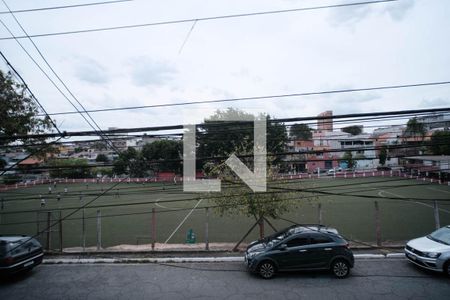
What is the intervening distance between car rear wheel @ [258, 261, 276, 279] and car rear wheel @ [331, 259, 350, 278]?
78.5 inches

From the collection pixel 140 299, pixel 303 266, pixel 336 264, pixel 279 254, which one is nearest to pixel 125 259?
pixel 140 299

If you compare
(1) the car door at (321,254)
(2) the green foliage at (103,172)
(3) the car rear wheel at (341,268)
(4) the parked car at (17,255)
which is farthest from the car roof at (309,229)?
(2) the green foliage at (103,172)

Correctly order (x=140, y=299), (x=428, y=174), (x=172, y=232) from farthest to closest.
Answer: (x=428, y=174), (x=172, y=232), (x=140, y=299)

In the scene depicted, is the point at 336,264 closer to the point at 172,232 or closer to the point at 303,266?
the point at 303,266

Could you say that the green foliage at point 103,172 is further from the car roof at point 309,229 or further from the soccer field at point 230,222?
the car roof at point 309,229

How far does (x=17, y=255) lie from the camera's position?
9.56 metres

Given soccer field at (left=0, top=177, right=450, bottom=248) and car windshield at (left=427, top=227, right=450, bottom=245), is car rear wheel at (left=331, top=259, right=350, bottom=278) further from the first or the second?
soccer field at (left=0, top=177, right=450, bottom=248)

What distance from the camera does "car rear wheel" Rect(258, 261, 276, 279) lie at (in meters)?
9.41

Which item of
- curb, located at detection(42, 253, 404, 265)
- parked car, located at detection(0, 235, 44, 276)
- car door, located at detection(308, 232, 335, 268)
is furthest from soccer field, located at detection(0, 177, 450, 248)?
car door, located at detection(308, 232, 335, 268)

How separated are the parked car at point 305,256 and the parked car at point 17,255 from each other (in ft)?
25.0

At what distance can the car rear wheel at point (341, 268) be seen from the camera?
30.4ft

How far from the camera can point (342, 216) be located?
21.1m

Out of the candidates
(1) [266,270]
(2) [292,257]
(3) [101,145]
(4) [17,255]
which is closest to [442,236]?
(2) [292,257]

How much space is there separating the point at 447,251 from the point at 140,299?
30.7 ft
